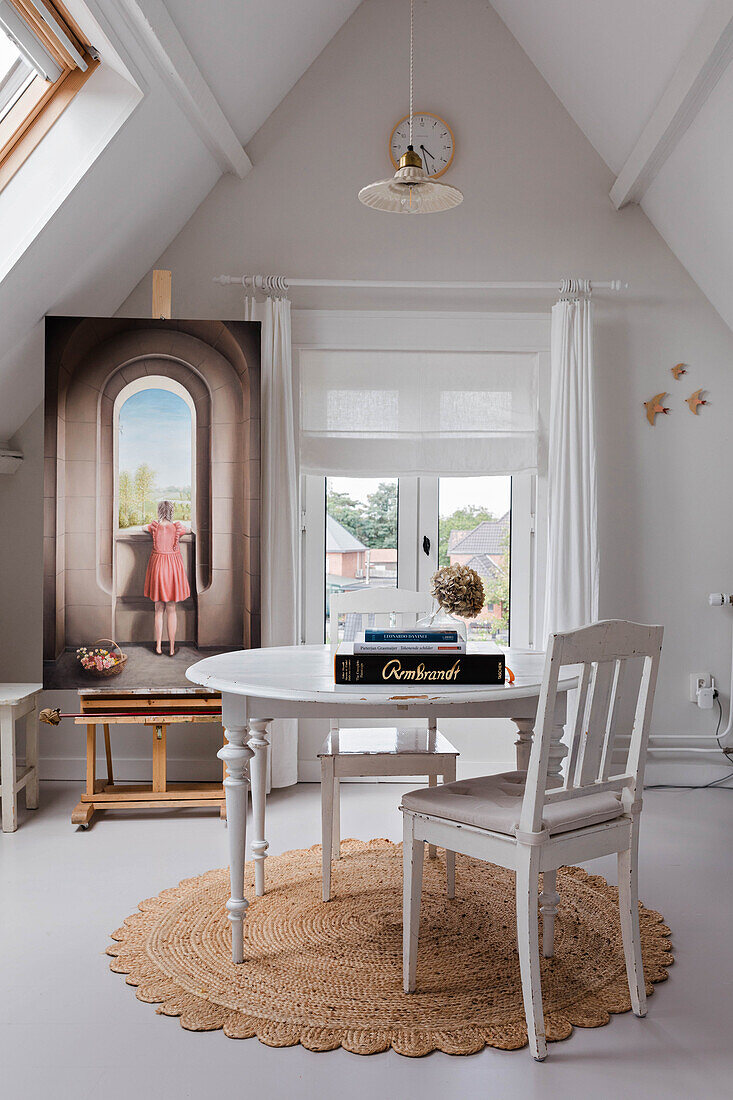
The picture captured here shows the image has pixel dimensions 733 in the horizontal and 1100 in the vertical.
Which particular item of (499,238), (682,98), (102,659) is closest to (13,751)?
(102,659)

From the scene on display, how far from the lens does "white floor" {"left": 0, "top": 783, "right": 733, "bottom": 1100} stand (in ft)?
5.57

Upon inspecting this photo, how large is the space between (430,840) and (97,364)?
236 centimetres

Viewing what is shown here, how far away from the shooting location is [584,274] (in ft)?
12.7

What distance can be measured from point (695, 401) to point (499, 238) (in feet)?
3.73

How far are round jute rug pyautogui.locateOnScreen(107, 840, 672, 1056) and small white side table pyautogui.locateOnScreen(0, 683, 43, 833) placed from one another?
857 mm

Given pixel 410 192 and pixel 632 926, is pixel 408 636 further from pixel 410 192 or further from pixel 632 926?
pixel 410 192

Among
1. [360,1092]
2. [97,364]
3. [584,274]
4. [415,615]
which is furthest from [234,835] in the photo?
[584,274]

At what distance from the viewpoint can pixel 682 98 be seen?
2.93 metres

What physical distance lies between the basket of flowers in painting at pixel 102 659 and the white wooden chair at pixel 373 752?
39.3 inches

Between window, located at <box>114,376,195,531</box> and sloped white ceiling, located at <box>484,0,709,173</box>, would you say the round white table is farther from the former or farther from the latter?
sloped white ceiling, located at <box>484,0,709,173</box>

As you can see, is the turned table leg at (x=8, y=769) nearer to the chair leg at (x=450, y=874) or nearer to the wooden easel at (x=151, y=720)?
the wooden easel at (x=151, y=720)

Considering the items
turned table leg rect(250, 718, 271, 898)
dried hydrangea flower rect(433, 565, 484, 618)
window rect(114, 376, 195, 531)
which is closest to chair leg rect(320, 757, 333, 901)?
turned table leg rect(250, 718, 271, 898)

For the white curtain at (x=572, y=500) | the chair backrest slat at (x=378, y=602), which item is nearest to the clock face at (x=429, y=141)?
the white curtain at (x=572, y=500)

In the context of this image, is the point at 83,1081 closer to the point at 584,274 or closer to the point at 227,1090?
the point at 227,1090
